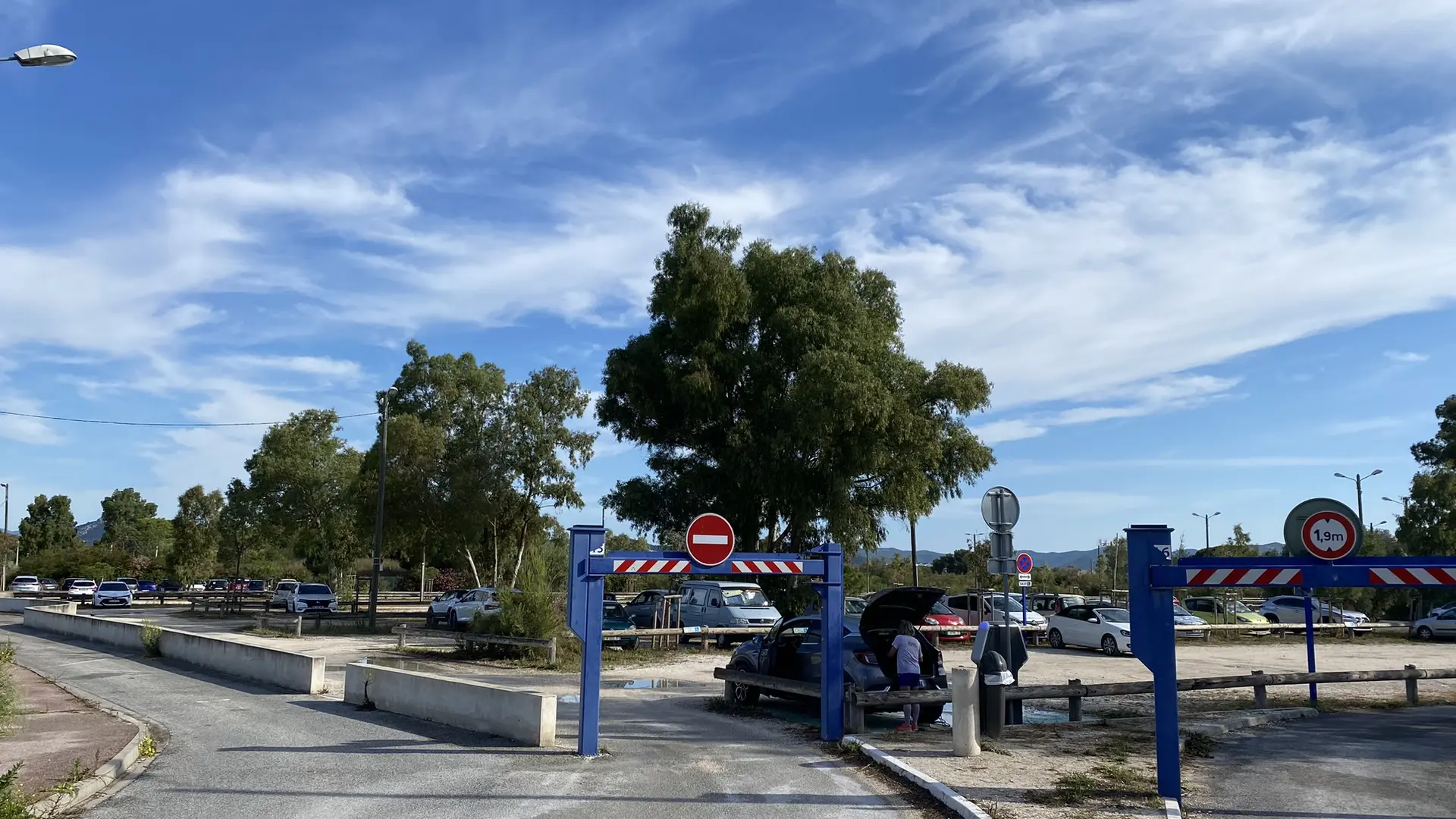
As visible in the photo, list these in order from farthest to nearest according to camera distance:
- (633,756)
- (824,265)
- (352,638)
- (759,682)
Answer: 1. (824,265)
2. (352,638)
3. (759,682)
4. (633,756)

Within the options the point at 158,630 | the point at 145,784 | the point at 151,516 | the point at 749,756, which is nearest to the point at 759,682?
the point at 749,756

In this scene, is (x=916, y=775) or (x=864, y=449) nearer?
(x=916, y=775)

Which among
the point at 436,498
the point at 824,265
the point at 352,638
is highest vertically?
the point at 824,265

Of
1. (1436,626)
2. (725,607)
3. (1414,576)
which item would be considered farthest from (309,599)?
(1414,576)

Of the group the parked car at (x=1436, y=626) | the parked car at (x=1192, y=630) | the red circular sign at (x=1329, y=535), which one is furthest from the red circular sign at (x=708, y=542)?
the parked car at (x=1436, y=626)

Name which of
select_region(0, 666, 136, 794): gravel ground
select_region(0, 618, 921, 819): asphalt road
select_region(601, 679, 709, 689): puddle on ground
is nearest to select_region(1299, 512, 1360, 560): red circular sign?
select_region(0, 618, 921, 819): asphalt road

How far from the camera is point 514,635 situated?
2366 cm

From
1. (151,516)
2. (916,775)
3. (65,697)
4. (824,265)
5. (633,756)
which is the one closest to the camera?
(916,775)

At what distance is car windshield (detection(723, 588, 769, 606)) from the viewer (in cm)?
2914

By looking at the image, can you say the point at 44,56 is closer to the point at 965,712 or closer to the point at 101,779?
the point at 101,779

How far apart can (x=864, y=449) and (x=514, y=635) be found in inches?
530

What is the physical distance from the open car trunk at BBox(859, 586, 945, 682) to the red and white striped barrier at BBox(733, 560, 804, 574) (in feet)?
5.38

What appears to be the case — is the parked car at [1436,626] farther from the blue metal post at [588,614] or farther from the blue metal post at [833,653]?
the blue metal post at [588,614]

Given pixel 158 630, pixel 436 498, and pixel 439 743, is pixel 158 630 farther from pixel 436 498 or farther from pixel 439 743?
pixel 436 498
